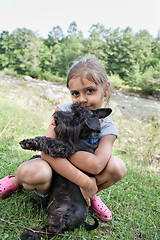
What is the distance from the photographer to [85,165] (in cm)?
180

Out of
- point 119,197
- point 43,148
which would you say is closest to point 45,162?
point 43,148

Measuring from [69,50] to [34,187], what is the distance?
4518 centimetres

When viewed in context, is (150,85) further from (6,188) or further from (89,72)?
(6,188)

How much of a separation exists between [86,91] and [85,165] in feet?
3.20

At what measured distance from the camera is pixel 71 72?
7.93 ft

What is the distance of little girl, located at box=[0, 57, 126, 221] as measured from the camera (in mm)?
1771

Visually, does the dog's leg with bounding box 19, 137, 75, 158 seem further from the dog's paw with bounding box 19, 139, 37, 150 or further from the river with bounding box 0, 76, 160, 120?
the river with bounding box 0, 76, 160, 120

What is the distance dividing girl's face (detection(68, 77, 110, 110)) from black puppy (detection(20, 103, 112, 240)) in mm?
438

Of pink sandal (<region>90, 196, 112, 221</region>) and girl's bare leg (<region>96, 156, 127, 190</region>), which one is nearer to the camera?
girl's bare leg (<region>96, 156, 127, 190</region>)

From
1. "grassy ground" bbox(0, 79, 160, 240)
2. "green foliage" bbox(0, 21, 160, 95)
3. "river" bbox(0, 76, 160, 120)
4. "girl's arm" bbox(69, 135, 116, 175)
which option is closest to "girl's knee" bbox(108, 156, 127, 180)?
"girl's arm" bbox(69, 135, 116, 175)

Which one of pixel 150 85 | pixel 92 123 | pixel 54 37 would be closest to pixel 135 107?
pixel 92 123

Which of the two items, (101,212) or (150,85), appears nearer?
(101,212)

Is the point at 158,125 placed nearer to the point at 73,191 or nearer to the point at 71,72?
the point at 71,72

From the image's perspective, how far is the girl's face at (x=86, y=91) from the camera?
89.2 inches
